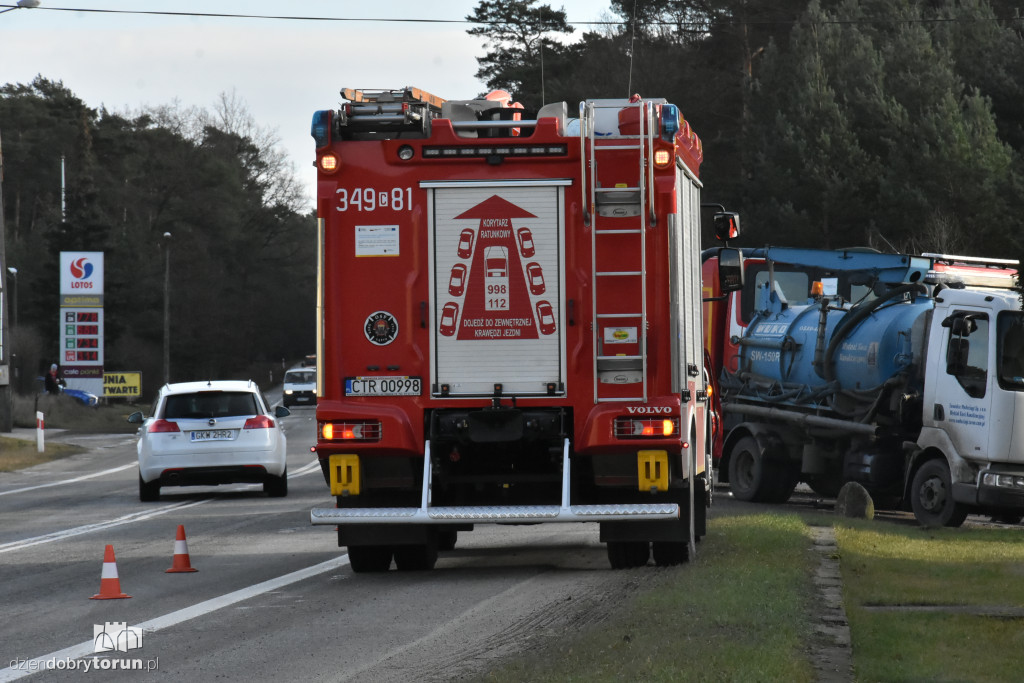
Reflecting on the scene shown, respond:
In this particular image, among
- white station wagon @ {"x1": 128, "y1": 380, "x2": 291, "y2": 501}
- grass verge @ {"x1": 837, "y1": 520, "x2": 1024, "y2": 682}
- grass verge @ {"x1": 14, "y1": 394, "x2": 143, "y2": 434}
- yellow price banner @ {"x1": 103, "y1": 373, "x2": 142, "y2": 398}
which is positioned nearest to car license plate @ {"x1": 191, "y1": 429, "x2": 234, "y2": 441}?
white station wagon @ {"x1": 128, "y1": 380, "x2": 291, "y2": 501}

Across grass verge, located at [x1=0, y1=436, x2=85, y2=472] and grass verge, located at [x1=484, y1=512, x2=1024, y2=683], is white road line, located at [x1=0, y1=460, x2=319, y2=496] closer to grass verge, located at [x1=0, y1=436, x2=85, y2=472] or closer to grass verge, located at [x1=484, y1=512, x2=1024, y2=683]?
grass verge, located at [x1=0, y1=436, x2=85, y2=472]

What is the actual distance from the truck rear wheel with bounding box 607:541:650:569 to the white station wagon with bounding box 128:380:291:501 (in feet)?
31.4

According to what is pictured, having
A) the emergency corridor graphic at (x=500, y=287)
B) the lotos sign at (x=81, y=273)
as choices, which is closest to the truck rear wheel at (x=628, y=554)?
the emergency corridor graphic at (x=500, y=287)

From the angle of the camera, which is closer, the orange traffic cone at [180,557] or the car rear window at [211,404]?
the orange traffic cone at [180,557]

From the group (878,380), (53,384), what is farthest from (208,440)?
(53,384)

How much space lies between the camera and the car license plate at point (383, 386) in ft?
39.8

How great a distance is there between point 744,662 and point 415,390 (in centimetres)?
474

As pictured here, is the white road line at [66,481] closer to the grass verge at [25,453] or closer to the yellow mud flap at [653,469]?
the grass verge at [25,453]

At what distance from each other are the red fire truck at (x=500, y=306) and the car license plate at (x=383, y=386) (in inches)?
0.4

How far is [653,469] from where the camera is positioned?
1198 cm

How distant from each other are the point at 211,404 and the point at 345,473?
403 inches

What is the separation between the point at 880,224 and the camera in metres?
50.8

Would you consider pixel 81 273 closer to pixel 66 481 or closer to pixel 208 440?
pixel 66 481

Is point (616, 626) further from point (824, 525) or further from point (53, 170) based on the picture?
point (53, 170)
